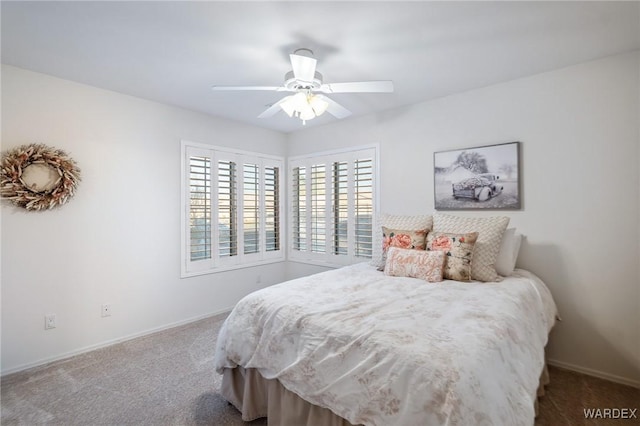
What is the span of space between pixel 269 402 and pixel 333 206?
104 inches

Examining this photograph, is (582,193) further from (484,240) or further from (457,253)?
(457,253)

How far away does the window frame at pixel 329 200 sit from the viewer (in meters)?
3.70

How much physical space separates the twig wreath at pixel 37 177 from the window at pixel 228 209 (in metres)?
1.06

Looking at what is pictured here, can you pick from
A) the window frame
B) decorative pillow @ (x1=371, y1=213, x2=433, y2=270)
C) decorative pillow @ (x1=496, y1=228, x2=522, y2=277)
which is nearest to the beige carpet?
decorative pillow @ (x1=496, y1=228, x2=522, y2=277)

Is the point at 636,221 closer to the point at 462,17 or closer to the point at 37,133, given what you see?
the point at 462,17

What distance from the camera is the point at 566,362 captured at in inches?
100

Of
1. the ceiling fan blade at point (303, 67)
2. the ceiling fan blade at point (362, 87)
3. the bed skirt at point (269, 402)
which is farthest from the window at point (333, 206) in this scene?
the bed skirt at point (269, 402)

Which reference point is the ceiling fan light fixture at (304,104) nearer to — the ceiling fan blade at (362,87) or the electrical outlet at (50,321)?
the ceiling fan blade at (362,87)

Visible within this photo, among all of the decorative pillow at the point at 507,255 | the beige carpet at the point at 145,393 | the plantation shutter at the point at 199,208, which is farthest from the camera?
the plantation shutter at the point at 199,208

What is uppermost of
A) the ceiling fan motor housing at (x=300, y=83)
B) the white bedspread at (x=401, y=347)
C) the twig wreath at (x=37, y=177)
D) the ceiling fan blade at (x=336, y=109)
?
the ceiling fan motor housing at (x=300, y=83)

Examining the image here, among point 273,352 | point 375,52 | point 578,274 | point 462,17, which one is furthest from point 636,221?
point 273,352

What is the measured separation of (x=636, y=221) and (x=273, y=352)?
2683 mm

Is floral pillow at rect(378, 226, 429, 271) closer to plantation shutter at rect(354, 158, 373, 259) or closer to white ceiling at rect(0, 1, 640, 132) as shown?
plantation shutter at rect(354, 158, 373, 259)

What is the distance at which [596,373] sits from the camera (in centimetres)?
242
